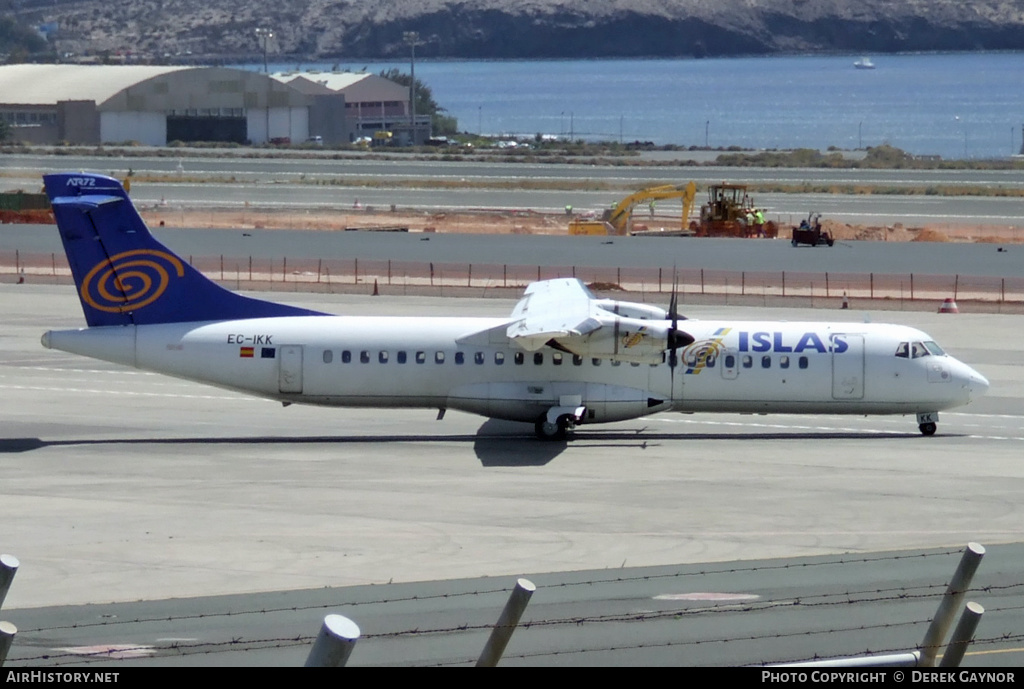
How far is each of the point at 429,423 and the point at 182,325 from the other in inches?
249

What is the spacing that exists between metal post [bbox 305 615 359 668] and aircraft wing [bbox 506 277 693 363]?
19427mm

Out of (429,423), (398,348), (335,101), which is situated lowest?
(429,423)

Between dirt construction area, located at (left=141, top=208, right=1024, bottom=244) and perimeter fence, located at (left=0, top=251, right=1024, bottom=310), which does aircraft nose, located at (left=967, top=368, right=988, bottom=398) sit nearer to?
perimeter fence, located at (left=0, top=251, right=1024, bottom=310)

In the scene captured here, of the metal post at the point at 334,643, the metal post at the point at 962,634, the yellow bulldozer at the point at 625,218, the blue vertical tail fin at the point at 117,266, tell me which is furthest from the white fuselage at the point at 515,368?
the yellow bulldozer at the point at 625,218

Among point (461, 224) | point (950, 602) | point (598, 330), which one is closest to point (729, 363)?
point (598, 330)

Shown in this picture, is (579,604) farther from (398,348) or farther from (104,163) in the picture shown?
(104,163)

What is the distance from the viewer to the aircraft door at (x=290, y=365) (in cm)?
2875

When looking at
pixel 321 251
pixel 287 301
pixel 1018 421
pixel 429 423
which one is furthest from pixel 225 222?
pixel 1018 421

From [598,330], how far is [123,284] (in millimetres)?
10511

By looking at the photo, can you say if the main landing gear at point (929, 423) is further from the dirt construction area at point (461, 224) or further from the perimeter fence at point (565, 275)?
the dirt construction area at point (461, 224)

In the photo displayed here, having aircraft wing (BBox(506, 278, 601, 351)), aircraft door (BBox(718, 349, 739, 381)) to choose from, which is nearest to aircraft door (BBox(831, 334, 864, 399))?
aircraft door (BBox(718, 349, 739, 381))

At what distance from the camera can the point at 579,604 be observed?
16.3 metres

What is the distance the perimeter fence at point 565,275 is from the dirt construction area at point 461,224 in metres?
10.4

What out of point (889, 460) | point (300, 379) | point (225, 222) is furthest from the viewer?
point (225, 222)
